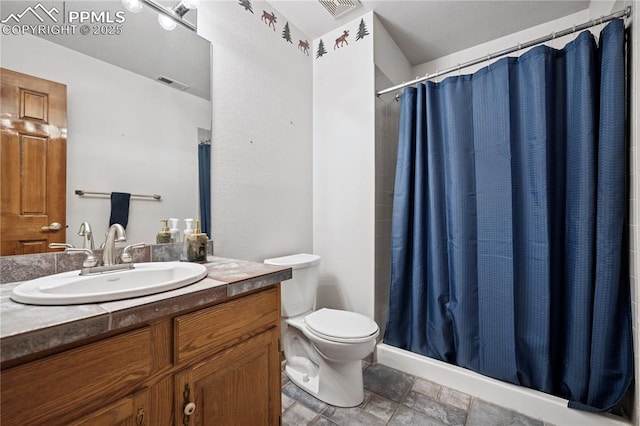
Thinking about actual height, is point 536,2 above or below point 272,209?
above

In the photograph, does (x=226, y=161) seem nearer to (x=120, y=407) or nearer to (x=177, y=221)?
(x=177, y=221)

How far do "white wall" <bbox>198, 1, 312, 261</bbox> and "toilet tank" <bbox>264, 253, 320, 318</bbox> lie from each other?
205 millimetres

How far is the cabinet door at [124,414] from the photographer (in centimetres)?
61

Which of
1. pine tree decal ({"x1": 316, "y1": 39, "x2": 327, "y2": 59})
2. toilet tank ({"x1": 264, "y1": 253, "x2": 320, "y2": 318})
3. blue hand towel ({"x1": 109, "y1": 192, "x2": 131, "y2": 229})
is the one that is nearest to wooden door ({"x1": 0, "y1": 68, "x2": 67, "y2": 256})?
blue hand towel ({"x1": 109, "y1": 192, "x2": 131, "y2": 229})

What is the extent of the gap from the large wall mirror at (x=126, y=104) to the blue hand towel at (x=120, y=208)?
0.05ft

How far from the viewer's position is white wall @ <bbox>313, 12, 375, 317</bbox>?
188 cm

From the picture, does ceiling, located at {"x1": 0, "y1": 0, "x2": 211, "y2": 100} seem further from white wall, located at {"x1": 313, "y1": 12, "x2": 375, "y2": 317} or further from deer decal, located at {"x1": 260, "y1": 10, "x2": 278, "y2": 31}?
white wall, located at {"x1": 313, "y1": 12, "x2": 375, "y2": 317}

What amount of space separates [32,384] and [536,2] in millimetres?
2777

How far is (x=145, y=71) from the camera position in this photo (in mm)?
1216

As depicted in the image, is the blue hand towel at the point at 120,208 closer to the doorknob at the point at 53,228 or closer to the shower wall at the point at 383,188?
the doorknob at the point at 53,228

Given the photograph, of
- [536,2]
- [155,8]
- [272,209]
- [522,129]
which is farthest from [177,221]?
[536,2]

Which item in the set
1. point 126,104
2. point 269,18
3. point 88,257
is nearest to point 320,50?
point 269,18

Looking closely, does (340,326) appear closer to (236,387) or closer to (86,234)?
(236,387)

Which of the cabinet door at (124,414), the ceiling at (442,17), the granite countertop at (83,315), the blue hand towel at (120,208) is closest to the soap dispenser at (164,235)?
the blue hand towel at (120,208)
